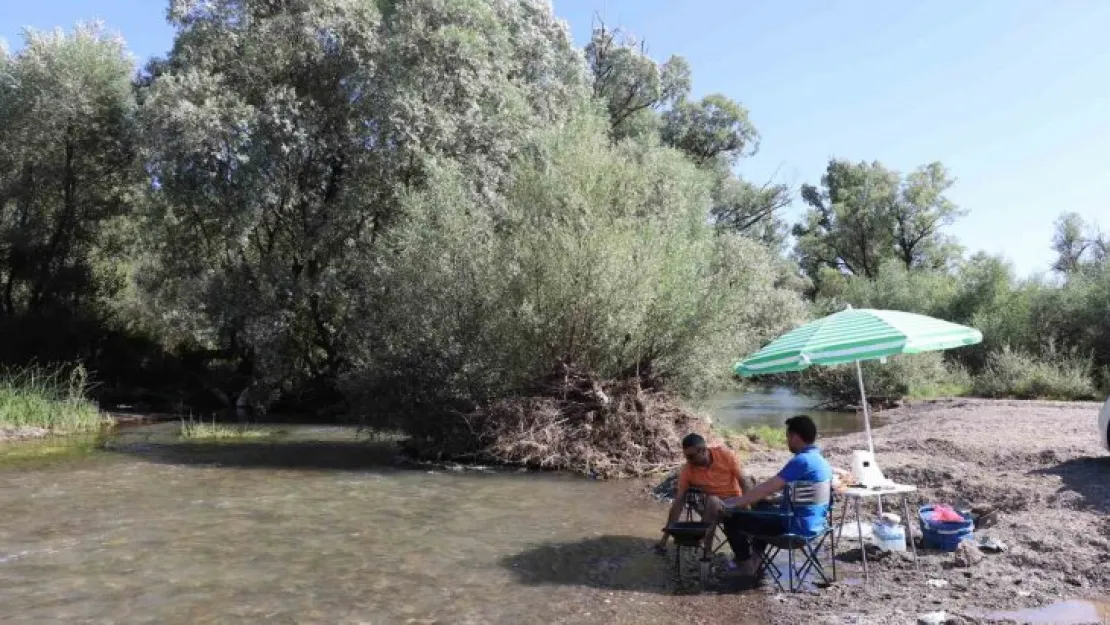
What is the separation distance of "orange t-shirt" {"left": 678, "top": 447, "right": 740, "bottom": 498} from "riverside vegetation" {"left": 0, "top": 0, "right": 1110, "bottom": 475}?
628 centimetres

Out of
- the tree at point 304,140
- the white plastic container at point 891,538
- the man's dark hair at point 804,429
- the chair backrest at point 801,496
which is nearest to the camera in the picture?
the chair backrest at point 801,496

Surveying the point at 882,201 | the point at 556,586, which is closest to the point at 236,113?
the point at 556,586

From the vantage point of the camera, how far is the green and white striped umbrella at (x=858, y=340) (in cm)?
718

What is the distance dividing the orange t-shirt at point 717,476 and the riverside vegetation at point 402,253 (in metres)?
6.28

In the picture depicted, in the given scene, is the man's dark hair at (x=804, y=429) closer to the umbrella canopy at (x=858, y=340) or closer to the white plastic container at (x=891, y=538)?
the umbrella canopy at (x=858, y=340)

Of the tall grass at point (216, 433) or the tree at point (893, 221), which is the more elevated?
the tree at point (893, 221)

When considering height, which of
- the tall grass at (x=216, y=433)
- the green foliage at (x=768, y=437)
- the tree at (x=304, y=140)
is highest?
the tree at (x=304, y=140)

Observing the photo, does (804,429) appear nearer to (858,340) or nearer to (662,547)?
(858,340)

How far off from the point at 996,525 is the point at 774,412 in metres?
19.0

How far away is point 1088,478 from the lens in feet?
32.2

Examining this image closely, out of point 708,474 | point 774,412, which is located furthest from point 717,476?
point 774,412

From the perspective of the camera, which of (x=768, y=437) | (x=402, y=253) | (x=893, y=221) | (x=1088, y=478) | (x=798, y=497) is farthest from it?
(x=893, y=221)

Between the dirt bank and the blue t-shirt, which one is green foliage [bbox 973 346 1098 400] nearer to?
the dirt bank

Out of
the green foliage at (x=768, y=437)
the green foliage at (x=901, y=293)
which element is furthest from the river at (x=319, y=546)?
the green foliage at (x=901, y=293)
